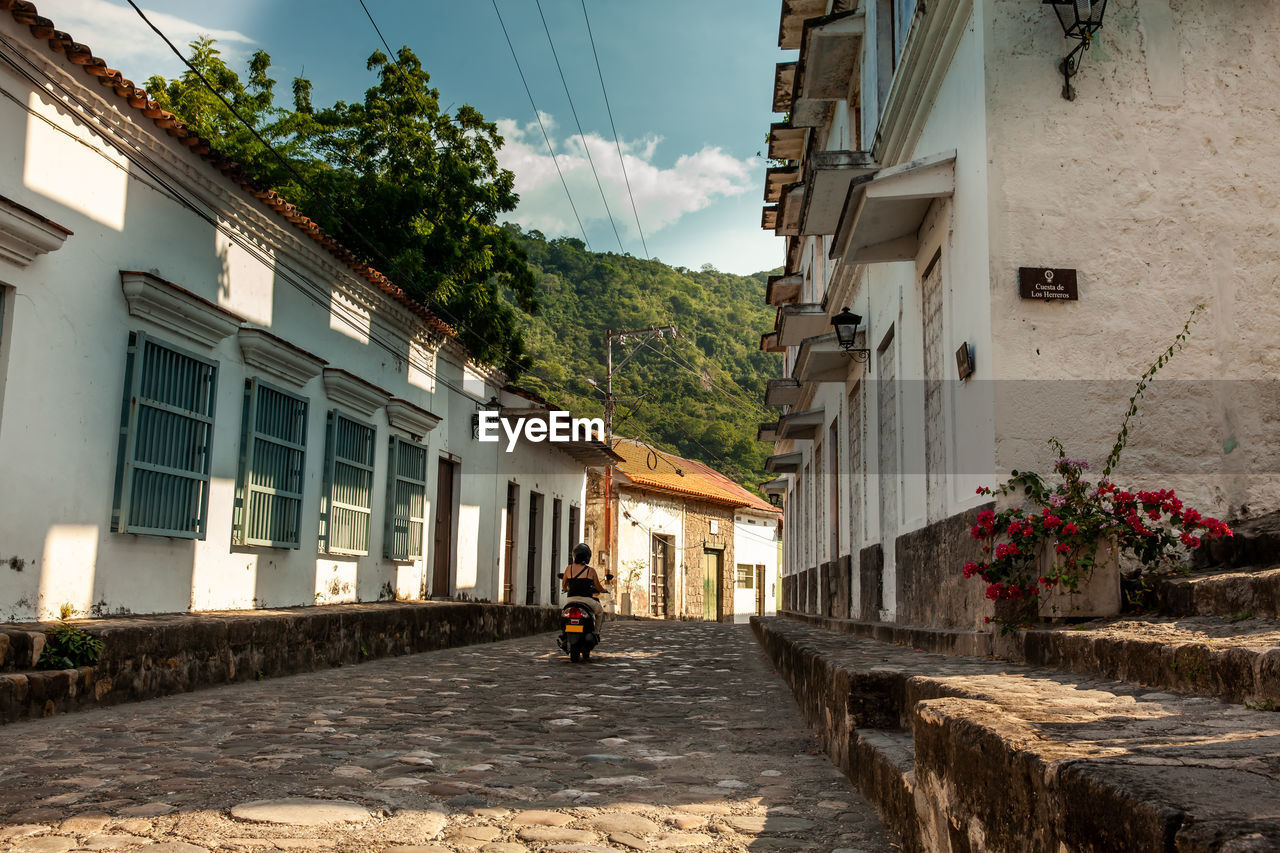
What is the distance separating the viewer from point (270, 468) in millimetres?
10555

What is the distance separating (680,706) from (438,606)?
6.84m

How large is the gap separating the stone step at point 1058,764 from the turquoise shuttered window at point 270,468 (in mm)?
7364

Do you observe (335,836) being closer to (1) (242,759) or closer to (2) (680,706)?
(1) (242,759)

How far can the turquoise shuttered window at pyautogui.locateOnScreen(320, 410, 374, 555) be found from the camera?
11891mm

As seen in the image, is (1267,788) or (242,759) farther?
(242,759)

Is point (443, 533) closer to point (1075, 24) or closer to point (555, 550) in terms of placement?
point (555, 550)

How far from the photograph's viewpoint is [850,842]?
10.9ft

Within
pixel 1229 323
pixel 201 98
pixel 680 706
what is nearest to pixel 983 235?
pixel 1229 323

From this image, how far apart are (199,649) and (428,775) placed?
13.5 feet

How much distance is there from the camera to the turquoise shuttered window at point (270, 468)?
32.9 ft

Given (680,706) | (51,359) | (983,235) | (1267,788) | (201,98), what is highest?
(201,98)

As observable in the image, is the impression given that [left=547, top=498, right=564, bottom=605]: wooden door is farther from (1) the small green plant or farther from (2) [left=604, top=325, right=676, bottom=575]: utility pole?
(1) the small green plant

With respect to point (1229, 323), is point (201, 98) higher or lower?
higher

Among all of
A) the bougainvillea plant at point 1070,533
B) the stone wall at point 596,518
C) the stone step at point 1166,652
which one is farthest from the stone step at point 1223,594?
the stone wall at point 596,518
